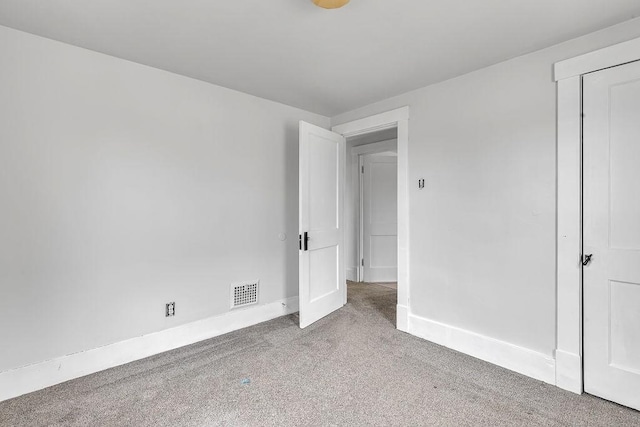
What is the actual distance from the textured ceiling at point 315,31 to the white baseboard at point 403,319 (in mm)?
2135

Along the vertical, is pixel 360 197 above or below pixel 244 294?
above

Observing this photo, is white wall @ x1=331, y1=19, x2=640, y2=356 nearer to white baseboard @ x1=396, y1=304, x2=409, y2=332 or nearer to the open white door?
white baseboard @ x1=396, y1=304, x2=409, y2=332

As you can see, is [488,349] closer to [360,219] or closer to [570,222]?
[570,222]

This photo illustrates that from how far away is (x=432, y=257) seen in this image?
114 inches

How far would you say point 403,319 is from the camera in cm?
308

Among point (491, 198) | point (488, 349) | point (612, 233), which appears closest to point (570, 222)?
point (612, 233)

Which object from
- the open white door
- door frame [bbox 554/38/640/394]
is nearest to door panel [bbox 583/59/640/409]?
door frame [bbox 554/38/640/394]

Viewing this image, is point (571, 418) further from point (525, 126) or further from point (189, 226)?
point (189, 226)

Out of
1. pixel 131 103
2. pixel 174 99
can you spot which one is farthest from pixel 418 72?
pixel 131 103

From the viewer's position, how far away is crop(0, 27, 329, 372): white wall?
6.74 ft

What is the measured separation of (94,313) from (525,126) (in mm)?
3449

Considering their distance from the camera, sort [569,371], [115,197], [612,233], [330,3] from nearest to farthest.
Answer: [330,3]
[612,233]
[569,371]
[115,197]

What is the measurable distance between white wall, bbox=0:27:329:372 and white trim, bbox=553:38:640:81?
8.31 ft

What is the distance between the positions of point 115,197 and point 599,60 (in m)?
3.45
